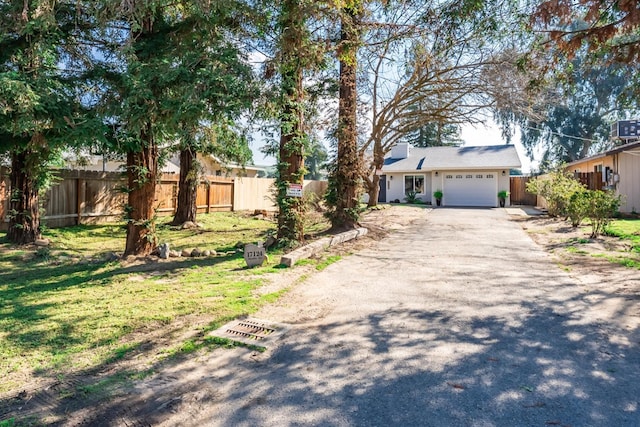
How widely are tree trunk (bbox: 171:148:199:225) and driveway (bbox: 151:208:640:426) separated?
8.65 m

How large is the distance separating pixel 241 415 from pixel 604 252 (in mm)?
8370

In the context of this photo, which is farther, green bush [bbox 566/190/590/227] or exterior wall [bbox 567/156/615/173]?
exterior wall [bbox 567/156/615/173]

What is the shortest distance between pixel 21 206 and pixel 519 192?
26.9 meters

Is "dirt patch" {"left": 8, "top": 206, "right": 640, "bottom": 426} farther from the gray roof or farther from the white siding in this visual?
the gray roof

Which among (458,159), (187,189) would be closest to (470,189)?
(458,159)

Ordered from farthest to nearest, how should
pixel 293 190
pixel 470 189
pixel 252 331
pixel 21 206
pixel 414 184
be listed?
pixel 414 184, pixel 470 189, pixel 21 206, pixel 293 190, pixel 252 331

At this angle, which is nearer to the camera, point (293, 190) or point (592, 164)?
point (293, 190)

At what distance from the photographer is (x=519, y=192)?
1062 inches

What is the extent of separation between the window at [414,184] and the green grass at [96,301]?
19926mm

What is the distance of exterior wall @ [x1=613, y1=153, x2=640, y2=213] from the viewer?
1528 centimetres

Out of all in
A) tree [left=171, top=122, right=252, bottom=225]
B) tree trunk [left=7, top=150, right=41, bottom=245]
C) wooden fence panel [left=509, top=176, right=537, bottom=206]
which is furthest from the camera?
wooden fence panel [left=509, top=176, right=537, bottom=206]

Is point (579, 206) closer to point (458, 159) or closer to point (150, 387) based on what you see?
point (150, 387)

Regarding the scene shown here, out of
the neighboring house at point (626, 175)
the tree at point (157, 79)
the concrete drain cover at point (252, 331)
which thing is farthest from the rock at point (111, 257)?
the neighboring house at point (626, 175)

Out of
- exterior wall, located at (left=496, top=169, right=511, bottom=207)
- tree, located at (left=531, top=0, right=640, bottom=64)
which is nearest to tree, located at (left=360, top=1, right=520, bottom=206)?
tree, located at (left=531, top=0, right=640, bottom=64)
